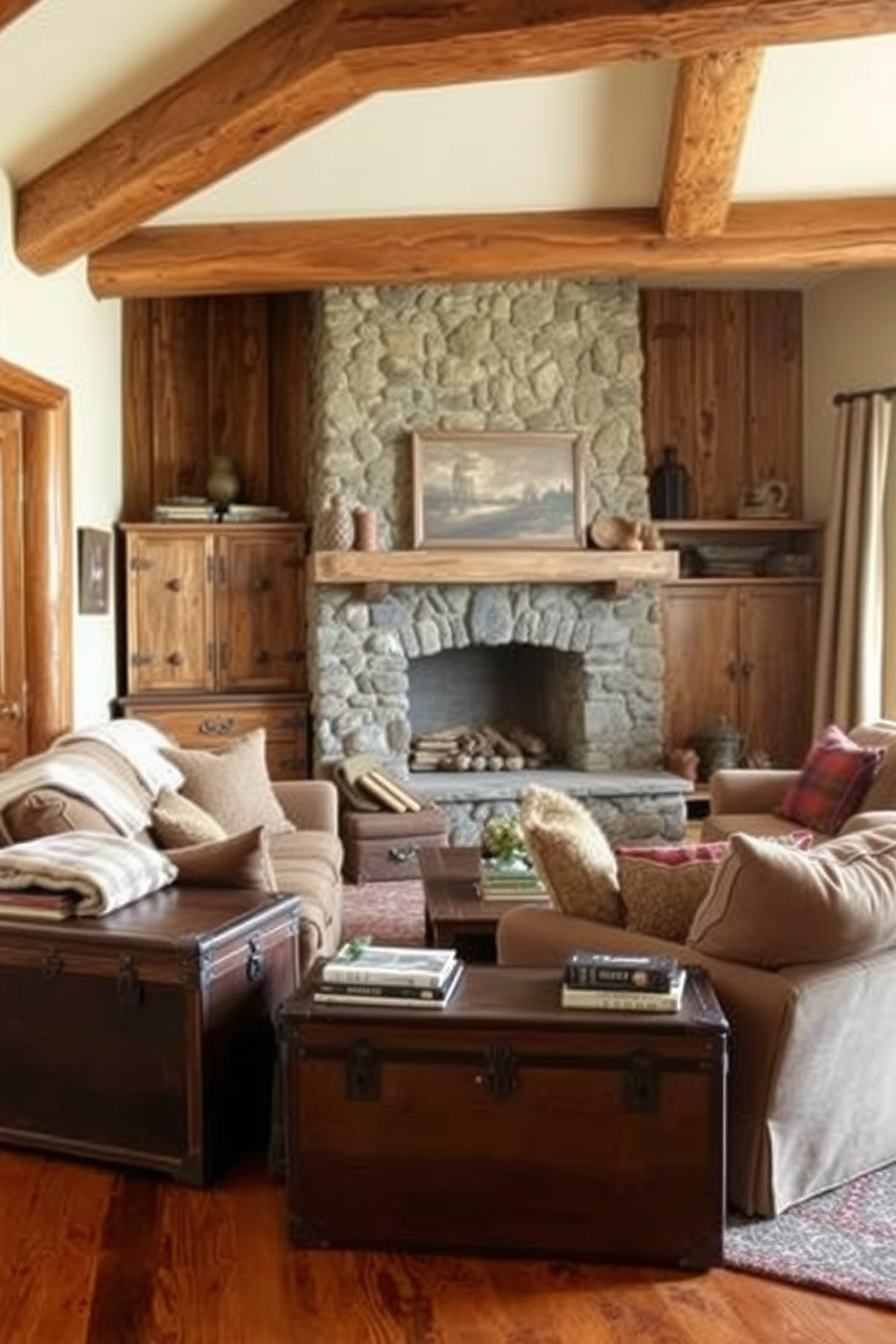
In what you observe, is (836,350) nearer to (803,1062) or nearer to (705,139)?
(705,139)

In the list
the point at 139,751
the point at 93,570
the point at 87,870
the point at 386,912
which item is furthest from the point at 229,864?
the point at 93,570

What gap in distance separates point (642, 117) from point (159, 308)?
309 cm

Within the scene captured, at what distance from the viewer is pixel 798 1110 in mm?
2615

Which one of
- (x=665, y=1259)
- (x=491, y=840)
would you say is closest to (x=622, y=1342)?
(x=665, y=1259)

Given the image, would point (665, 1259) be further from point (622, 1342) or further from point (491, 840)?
point (491, 840)

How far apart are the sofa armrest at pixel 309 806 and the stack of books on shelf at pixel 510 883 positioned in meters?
0.97

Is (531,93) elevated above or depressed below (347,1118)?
above

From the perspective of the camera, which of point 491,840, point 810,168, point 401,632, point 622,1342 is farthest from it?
point 401,632

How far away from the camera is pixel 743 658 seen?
7.30 metres

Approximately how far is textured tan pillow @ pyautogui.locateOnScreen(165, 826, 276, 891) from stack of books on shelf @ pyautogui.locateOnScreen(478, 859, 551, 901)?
89 centimetres

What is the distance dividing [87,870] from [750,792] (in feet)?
10.1

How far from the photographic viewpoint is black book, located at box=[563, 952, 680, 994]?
2.49 meters

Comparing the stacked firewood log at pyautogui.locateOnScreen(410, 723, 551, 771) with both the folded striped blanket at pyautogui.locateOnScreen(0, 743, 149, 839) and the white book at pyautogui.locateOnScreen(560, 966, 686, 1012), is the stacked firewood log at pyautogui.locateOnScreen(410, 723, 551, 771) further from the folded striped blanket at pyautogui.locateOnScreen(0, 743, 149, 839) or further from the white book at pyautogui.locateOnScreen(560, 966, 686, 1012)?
the white book at pyautogui.locateOnScreen(560, 966, 686, 1012)

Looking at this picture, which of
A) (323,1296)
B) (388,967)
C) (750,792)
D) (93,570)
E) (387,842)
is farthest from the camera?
(387,842)
